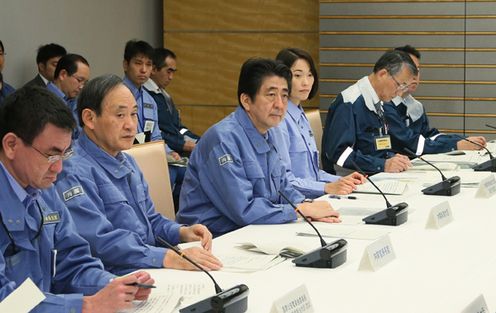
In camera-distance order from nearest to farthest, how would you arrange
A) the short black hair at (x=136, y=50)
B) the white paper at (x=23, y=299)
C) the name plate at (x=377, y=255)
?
the white paper at (x=23, y=299)
the name plate at (x=377, y=255)
the short black hair at (x=136, y=50)

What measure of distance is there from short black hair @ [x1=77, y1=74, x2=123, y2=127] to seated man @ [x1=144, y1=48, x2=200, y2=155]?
4044 mm

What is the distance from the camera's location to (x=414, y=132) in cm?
676

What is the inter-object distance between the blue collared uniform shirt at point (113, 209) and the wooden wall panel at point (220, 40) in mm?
5521

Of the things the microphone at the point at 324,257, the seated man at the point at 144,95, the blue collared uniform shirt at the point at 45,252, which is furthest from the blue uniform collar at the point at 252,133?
the seated man at the point at 144,95

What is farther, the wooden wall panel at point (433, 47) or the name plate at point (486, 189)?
the wooden wall panel at point (433, 47)

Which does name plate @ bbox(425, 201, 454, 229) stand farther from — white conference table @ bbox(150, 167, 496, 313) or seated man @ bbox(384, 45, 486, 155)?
seated man @ bbox(384, 45, 486, 155)

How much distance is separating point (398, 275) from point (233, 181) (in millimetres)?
1087

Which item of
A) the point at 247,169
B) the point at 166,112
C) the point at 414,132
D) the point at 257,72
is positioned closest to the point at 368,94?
the point at 414,132

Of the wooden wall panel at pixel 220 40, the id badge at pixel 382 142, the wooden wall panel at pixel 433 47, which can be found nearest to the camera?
the id badge at pixel 382 142

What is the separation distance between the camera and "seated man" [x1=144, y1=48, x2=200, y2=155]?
7.47m

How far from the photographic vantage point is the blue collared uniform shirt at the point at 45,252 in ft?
7.76

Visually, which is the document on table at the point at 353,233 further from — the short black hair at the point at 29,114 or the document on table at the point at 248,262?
the short black hair at the point at 29,114

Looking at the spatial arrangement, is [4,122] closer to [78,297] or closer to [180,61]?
[78,297]

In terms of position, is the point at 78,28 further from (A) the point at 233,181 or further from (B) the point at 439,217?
(B) the point at 439,217
